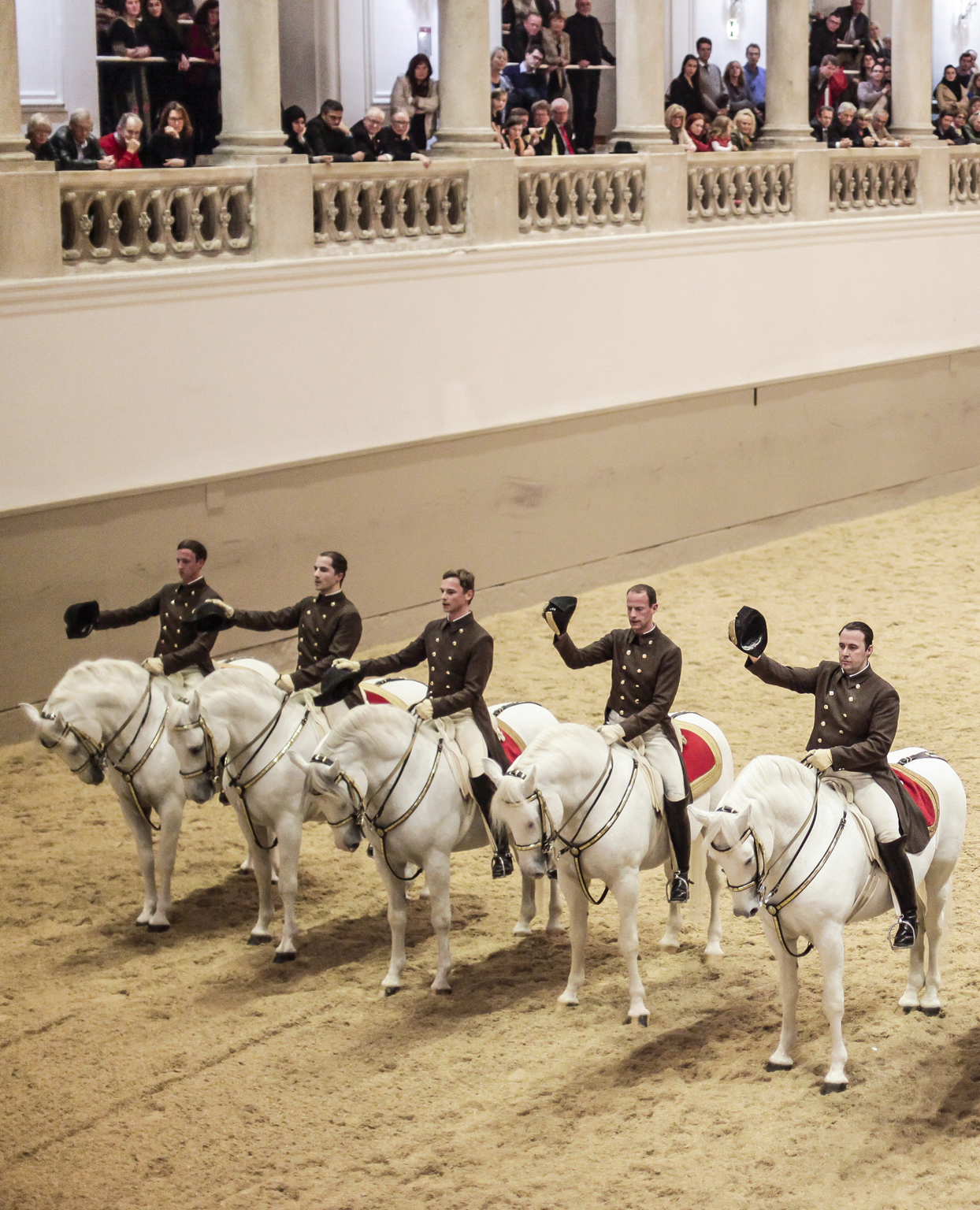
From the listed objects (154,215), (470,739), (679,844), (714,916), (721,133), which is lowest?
(714,916)

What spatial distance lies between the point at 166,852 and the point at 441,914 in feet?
5.61

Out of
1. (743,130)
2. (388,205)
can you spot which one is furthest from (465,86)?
(743,130)

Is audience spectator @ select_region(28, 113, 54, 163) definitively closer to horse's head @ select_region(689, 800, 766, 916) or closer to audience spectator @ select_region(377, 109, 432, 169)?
audience spectator @ select_region(377, 109, 432, 169)

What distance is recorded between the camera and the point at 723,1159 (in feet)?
22.4

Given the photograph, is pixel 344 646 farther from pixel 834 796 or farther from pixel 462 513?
pixel 462 513

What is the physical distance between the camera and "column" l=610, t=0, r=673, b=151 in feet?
51.6

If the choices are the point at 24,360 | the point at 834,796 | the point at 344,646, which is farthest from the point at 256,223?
the point at 834,796

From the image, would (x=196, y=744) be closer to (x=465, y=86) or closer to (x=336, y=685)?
(x=336, y=685)

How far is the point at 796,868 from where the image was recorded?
283 inches

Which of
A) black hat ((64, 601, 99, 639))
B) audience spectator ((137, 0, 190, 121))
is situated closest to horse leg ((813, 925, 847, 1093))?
black hat ((64, 601, 99, 639))

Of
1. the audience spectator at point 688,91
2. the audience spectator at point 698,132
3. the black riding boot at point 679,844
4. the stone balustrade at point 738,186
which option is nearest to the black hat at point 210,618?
the black riding boot at point 679,844

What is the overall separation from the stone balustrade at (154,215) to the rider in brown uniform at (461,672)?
15.1 ft

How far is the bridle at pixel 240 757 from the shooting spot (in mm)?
8344

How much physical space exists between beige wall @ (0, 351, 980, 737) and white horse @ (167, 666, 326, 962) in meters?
3.63
